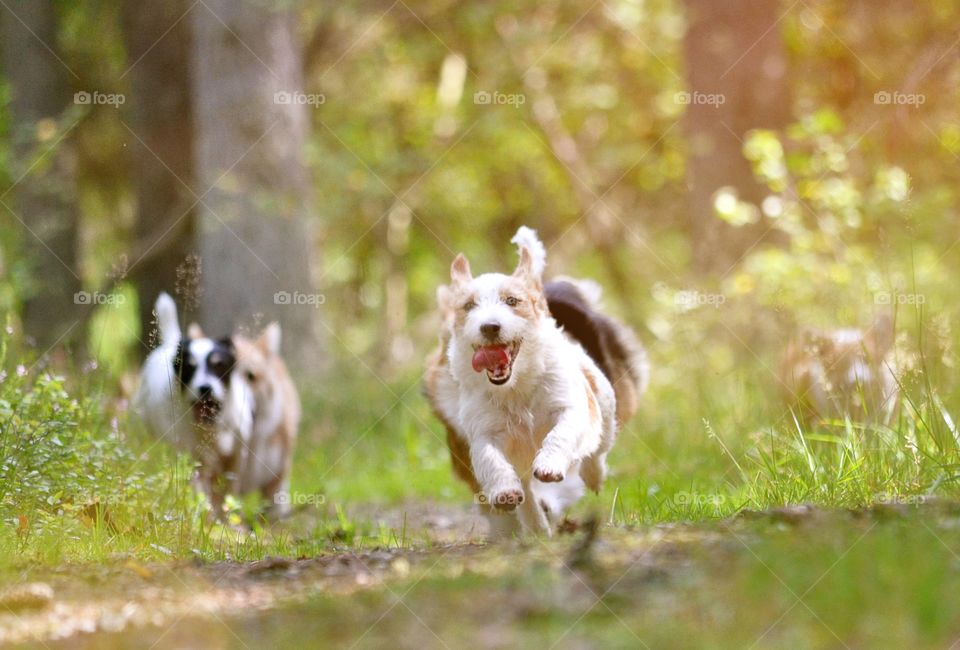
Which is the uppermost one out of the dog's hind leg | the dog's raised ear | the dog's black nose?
the dog's raised ear

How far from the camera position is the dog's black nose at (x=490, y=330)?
5.30 meters

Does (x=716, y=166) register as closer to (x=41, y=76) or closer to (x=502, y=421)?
(x=502, y=421)

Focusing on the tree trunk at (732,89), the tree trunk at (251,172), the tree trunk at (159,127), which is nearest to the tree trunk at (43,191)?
the tree trunk at (159,127)

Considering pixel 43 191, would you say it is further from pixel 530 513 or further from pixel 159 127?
pixel 530 513

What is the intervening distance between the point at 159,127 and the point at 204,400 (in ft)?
24.7

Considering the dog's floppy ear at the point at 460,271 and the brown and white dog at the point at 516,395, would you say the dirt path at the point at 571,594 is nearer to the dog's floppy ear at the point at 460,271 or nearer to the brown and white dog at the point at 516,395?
the brown and white dog at the point at 516,395

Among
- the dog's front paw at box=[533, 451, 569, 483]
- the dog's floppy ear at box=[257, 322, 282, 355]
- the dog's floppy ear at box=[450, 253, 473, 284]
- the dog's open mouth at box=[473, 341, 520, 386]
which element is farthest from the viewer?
the dog's floppy ear at box=[257, 322, 282, 355]

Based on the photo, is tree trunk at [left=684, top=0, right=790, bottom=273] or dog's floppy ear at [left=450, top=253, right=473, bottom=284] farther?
tree trunk at [left=684, top=0, right=790, bottom=273]

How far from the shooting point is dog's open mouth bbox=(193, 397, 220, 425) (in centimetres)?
745

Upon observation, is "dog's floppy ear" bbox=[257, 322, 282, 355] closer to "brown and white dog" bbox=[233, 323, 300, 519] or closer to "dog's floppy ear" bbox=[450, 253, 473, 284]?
"brown and white dog" bbox=[233, 323, 300, 519]

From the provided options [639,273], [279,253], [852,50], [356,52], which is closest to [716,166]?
[852,50]

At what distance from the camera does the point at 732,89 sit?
37.2 feet

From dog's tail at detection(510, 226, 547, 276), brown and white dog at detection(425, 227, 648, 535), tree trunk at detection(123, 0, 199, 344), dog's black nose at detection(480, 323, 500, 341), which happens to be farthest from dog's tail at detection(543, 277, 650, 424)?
tree trunk at detection(123, 0, 199, 344)

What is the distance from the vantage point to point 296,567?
460 centimetres
